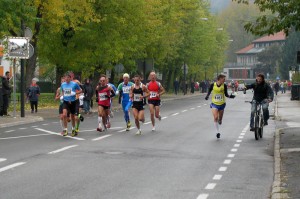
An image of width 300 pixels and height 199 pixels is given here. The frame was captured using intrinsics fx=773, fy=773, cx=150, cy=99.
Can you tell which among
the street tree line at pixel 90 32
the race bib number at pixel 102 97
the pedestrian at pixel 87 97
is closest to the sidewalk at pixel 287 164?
the race bib number at pixel 102 97

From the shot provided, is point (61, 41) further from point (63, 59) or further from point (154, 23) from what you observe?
point (154, 23)

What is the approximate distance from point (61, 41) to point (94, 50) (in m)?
2.01

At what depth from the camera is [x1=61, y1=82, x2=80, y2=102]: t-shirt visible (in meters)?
21.4

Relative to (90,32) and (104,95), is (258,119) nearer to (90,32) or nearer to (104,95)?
(104,95)

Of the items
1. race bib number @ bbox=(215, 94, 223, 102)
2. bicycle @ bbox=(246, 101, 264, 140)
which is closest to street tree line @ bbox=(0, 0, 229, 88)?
race bib number @ bbox=(215, 94, 223, 102)

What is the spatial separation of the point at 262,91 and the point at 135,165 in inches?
330

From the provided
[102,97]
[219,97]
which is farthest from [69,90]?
[219,97]

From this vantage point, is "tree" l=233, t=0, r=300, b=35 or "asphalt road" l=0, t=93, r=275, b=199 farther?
"tree" l=233, t=0, r=300, b=35

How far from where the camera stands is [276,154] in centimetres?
1598

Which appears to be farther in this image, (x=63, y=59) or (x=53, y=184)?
(x=63, y=59)

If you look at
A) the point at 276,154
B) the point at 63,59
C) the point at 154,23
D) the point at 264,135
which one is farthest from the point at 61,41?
the point at 276,154

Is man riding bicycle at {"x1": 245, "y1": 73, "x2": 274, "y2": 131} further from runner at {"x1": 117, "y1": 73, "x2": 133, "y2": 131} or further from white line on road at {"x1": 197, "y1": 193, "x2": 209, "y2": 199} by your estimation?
white line on road at {"x1": 197, "y1": 193, "x2": 209, "y2": 199}

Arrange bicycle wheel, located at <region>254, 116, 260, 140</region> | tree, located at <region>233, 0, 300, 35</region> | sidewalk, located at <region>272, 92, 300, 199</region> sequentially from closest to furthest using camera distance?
1. sidewalk, located at <region>272, 92, 300, 199</region>
2. tree, located at <region>233, 0, 300, 35</region>
3. bicycle wheel, located at <region>254, 116, 260, 140</region>

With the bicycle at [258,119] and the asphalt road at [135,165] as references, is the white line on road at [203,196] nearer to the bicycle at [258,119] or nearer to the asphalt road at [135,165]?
the asphalt road at [135,165]
